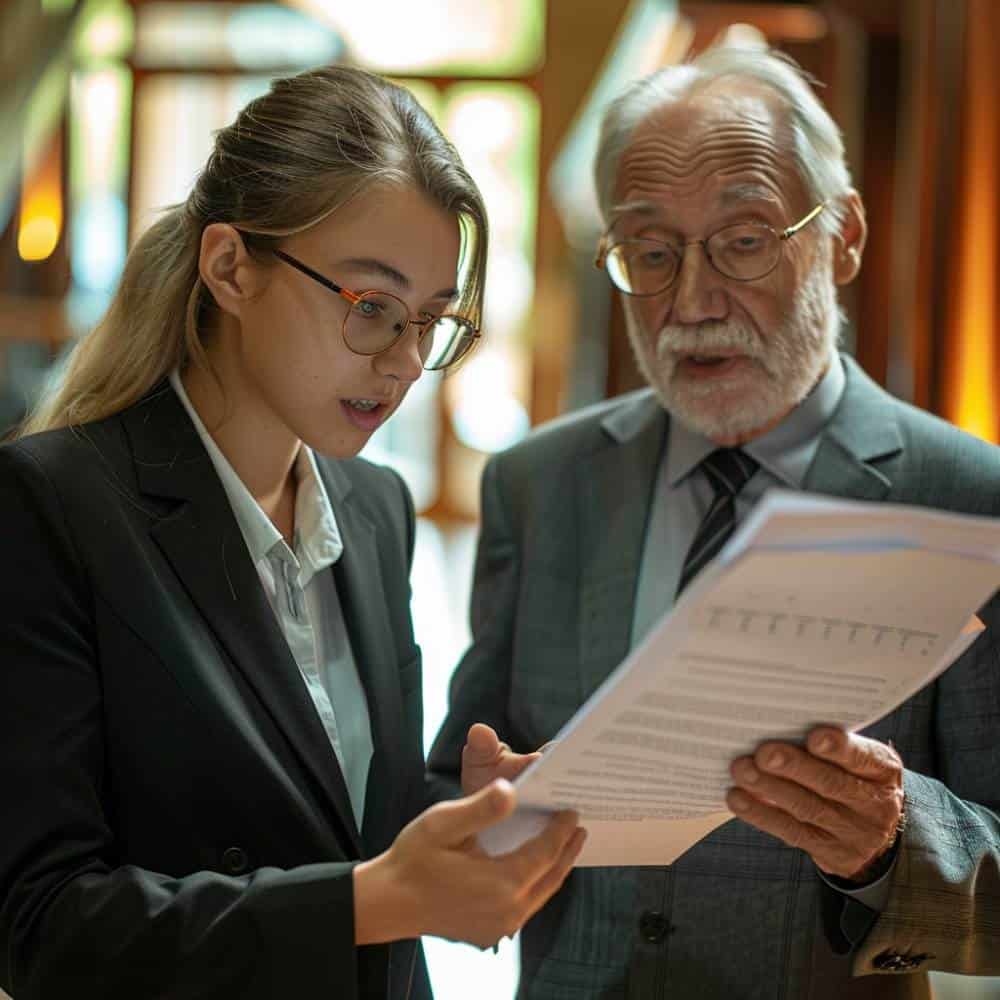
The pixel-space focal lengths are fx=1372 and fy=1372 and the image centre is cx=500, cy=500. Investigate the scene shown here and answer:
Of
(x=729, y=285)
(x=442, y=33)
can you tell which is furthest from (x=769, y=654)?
(x=442, y=33)

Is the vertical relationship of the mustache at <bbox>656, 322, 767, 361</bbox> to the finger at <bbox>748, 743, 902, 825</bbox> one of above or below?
above

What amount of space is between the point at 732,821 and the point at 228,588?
34.2 inches

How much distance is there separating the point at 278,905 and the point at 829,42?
12.5ft

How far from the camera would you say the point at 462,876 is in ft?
4.36

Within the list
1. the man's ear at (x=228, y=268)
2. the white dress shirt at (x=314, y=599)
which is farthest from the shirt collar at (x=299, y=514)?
the man's ear at (x=228, y=268)

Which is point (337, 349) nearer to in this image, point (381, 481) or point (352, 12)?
point (381, 481)

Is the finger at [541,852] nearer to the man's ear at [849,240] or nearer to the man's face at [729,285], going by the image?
the man's face at [729,285]

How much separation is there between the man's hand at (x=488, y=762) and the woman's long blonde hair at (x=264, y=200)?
59cm

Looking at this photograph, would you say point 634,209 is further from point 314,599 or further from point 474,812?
point 474,812

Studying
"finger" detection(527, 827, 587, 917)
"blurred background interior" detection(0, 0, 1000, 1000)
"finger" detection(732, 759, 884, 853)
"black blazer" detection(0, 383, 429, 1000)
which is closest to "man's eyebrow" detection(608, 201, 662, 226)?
"black blazer" detection(0, 383, 429, 1000)

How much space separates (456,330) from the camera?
1904mm

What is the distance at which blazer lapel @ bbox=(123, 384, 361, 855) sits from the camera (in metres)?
1.66

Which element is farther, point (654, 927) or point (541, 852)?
point (654, 927)

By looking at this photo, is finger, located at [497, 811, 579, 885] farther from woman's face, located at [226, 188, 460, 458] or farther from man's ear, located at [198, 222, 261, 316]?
man's ear, located at [198, 222, 261, 316]
